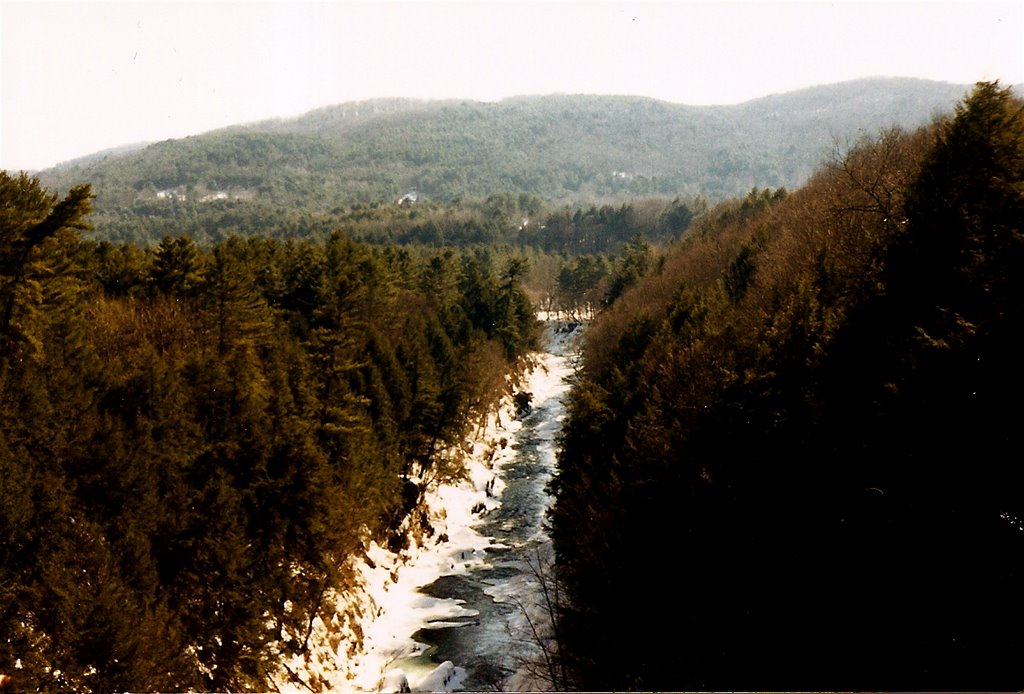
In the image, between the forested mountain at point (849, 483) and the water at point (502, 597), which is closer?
the forested mountain at point (849, 483)

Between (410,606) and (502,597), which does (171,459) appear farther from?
(502,597)

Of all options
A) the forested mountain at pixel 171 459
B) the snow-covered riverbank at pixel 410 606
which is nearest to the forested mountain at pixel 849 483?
the snow-covered riverbank at pixel 410 606

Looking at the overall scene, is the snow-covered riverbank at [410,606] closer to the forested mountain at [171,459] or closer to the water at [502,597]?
the water at [502,597]

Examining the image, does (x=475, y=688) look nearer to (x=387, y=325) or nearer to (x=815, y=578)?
(x=815, y=578)

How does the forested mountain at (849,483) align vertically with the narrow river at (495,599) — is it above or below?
above

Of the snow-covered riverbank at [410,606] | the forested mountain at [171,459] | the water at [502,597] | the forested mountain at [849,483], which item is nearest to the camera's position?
the forested mountain at [849,483]
